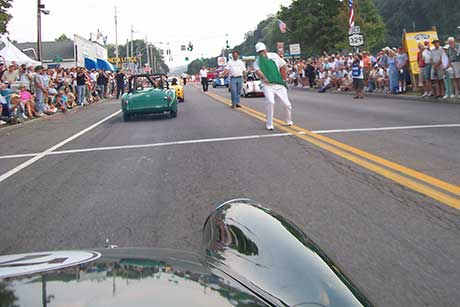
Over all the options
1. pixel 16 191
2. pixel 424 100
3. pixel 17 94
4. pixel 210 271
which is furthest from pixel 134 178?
pixel 424 100

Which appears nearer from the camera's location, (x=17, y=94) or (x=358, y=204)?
(x=358, y=204)

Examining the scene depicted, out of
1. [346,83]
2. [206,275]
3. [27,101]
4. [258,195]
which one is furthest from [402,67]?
[206,275]

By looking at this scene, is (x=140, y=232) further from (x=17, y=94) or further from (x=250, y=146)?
(x=17, y=94)

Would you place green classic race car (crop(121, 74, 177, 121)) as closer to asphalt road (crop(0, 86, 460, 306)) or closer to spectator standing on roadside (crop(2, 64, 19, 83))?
asphalt road (crop(0, 86, 460, 306))

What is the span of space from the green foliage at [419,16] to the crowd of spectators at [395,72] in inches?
1755

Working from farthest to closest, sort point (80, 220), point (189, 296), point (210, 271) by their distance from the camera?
1. point (80, 220)
2. point (210, 271)
3. point (189, 296)

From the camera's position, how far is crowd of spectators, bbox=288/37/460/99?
1723cm

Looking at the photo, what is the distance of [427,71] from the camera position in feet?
59.9

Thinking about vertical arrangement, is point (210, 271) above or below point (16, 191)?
above

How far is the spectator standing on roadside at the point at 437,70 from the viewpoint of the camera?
17.2 m

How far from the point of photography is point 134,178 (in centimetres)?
739

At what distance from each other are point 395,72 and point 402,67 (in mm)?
568

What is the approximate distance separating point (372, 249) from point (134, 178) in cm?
400

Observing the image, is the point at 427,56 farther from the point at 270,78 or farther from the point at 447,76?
the point at 270,78
